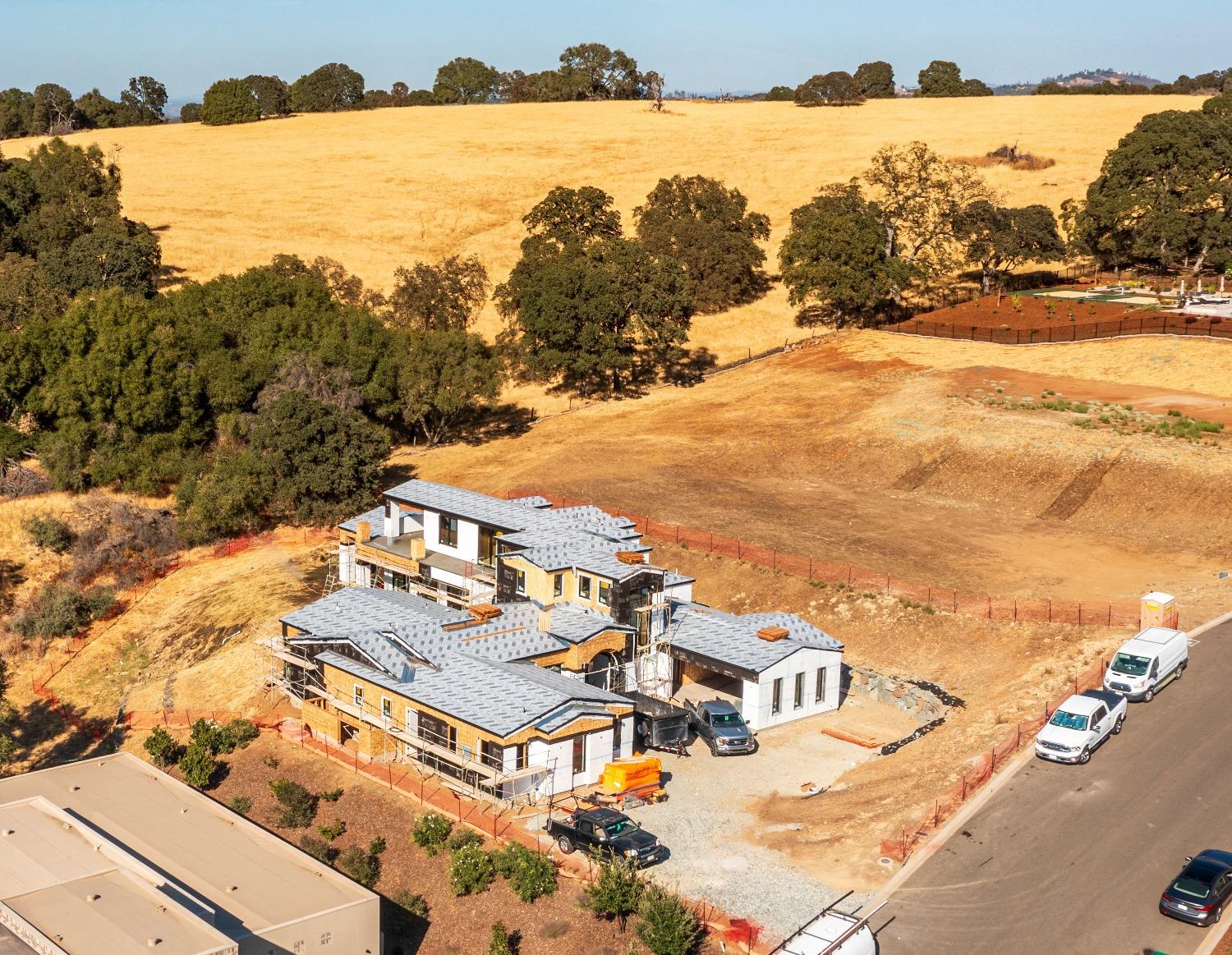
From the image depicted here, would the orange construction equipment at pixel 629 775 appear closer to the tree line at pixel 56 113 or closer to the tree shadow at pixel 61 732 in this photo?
the tree shadow at pixel 61 732

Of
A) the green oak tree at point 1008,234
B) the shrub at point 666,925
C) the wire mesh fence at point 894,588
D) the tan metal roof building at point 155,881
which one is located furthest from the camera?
the green oak tree at point 1008,234

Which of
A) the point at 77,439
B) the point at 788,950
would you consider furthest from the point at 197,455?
the point at 788,950

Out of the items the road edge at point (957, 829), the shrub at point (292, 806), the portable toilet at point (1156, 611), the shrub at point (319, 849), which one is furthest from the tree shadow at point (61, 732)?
the portable toilet at point (1156, 611)

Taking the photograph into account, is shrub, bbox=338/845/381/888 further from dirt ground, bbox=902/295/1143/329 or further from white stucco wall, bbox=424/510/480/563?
dirt ground, bbox=902/295/1143/329

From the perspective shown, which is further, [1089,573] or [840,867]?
[1089,573]

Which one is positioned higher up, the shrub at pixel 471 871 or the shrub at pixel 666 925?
the shrub at pixel 666 925

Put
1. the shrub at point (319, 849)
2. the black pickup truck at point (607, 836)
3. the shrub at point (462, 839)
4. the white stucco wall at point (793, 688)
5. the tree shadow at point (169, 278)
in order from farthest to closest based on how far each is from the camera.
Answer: the tree shadow at point (169, 278)
the white stucco wall at point (793, 688)
the shrub at point (319, 849)
the shrub at point (462, 839)
the black pickup truck at point (607, 836)

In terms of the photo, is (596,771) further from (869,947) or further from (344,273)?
(344,273)

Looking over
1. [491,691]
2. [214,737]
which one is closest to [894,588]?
[491,691]
